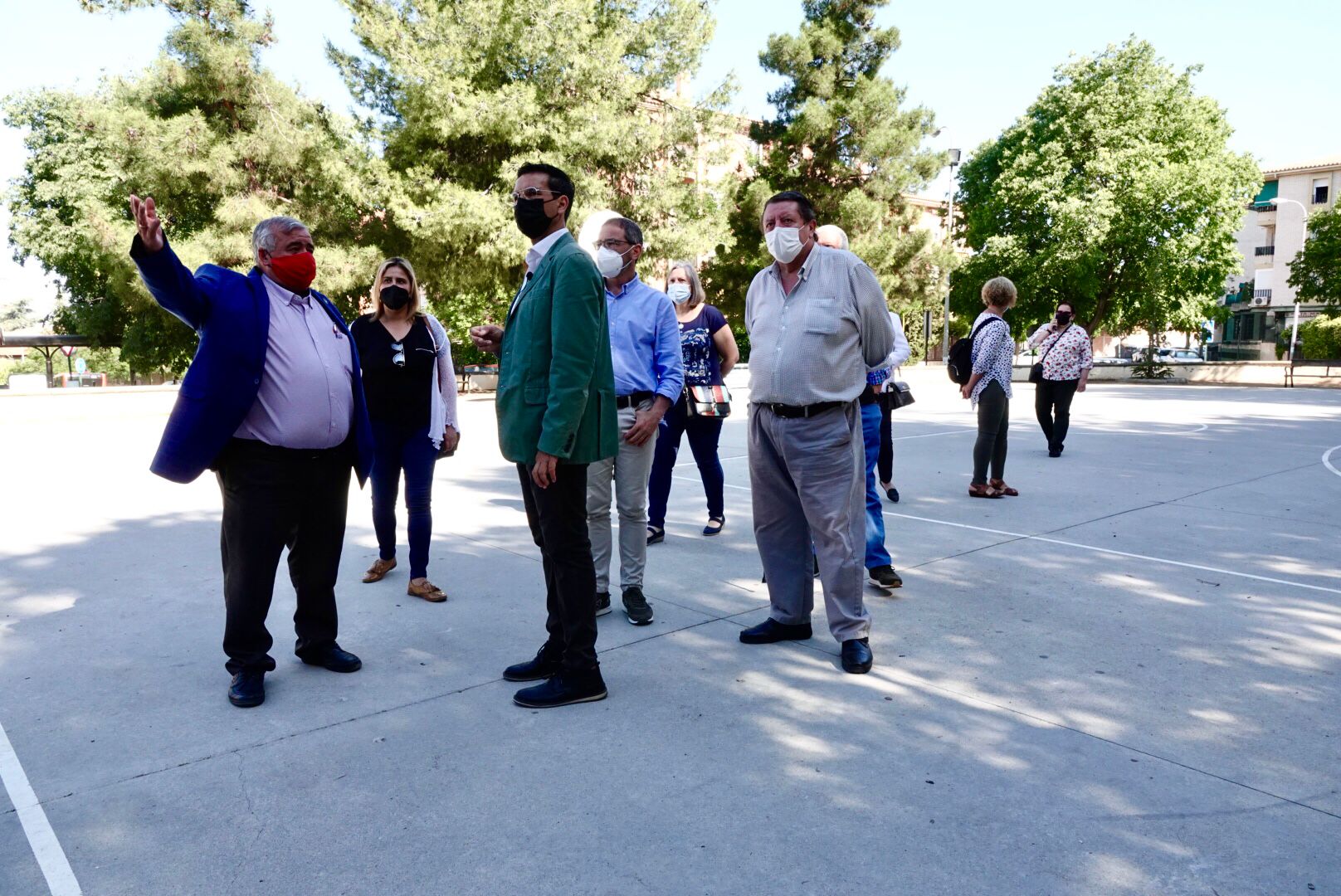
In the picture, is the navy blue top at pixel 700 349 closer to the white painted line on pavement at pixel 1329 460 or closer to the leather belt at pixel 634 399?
the leather belt at pixel 634 399

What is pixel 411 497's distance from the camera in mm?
5355

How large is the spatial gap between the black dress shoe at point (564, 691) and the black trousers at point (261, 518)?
3.60ft

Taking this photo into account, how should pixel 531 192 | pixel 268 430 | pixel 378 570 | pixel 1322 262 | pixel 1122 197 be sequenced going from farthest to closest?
pixel 1322 262 → pixel 1122 197 → pixel 378 570 → pixel 268 430 → pixel 531 192

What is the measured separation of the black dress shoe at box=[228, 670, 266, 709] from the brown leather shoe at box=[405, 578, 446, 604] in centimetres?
137

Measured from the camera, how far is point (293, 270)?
3885 millimetres

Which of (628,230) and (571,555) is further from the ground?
(628,230)

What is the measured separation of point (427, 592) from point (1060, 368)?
337 inches

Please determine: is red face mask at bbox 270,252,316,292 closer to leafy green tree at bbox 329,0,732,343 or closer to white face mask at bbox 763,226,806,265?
white face mask at bbox 763,226,806,265

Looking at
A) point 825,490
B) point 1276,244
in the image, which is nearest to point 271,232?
point 825,490

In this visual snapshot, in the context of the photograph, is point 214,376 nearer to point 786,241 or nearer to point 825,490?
point 786,241

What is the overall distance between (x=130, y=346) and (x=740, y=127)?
79.1 feet

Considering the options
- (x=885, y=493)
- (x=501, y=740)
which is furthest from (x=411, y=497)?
(x=885, y=493)

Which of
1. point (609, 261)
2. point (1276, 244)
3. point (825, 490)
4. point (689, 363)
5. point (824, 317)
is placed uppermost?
point (1276, 244)

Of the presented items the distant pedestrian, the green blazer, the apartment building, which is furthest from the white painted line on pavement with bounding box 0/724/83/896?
the apartment building
